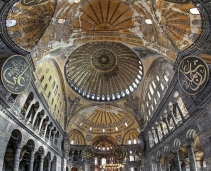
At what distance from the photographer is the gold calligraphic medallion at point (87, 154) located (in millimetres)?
30656

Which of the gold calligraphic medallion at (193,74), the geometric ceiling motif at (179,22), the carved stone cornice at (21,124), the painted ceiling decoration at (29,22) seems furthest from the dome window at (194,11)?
the carved stone cornice at (21,124)

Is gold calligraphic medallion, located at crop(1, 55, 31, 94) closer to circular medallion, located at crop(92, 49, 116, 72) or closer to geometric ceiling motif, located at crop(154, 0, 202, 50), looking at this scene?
geometric ceiling motif, located at crop(154, 0, 202, 50)

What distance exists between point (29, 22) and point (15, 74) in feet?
11.2

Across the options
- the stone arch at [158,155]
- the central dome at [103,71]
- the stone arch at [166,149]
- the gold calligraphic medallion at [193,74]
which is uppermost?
the central dome at [103,71]

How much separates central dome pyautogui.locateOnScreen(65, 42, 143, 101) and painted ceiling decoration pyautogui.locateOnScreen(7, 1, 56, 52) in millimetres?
9739

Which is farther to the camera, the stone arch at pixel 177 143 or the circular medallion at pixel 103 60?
the circular medallion at pixel 103 60

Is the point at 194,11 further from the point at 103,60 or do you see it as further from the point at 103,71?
the point at 103,71

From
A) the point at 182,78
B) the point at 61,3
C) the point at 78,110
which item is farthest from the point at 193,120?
the point at 78,110

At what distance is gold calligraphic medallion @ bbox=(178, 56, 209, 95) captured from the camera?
981cm

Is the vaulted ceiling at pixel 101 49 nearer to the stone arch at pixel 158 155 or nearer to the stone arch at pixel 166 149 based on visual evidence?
the stone arch at pixel 166 149

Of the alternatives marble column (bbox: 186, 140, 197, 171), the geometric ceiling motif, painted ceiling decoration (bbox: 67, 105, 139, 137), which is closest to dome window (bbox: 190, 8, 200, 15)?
the geometric ceiling motif

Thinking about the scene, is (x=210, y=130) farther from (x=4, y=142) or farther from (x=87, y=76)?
(x=87, y=76)

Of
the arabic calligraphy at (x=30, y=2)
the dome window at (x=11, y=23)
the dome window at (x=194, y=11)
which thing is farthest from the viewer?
the dome window at (x=11, y=23)

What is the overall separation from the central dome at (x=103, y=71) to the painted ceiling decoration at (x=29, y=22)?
383 inches
